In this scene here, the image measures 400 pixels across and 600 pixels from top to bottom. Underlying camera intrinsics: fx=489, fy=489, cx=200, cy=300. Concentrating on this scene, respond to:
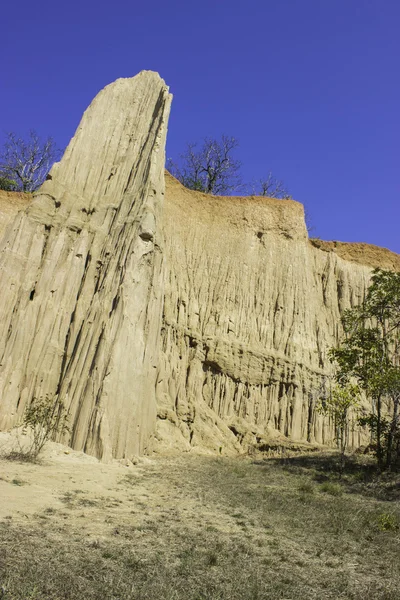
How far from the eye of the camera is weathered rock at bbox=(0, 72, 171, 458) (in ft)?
50.8

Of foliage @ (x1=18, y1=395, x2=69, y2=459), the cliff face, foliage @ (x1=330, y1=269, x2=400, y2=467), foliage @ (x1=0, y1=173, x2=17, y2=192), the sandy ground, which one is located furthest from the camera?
foliage @ (x1=0, y1=173, x2=17, y2=192)

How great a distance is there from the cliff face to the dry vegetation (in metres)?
4.21

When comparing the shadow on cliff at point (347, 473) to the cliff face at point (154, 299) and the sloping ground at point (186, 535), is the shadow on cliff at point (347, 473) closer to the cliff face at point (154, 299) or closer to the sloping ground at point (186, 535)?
the sloping ground at point (186, 535)

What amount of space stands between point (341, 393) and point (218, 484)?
5814mm

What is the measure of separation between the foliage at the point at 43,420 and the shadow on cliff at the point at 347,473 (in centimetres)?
695

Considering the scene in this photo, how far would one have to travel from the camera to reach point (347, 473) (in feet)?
51.2

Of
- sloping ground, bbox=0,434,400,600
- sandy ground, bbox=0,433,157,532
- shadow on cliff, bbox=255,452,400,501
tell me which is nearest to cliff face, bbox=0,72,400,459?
sandy ground, bbox=0,433,157,532

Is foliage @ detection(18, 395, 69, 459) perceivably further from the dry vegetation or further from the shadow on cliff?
the shadow on cliff

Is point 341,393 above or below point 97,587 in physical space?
above

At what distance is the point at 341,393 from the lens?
16.2 m

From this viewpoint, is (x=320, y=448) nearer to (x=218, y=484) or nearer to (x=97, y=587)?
(x=218, y=484)

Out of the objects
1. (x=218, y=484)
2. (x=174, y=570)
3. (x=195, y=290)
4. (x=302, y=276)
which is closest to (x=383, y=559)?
(x=174, y=570)

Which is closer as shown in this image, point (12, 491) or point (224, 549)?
point (224, 549)

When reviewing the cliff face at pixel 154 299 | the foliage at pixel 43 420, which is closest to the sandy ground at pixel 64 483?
the foliage at pixel 43 420
